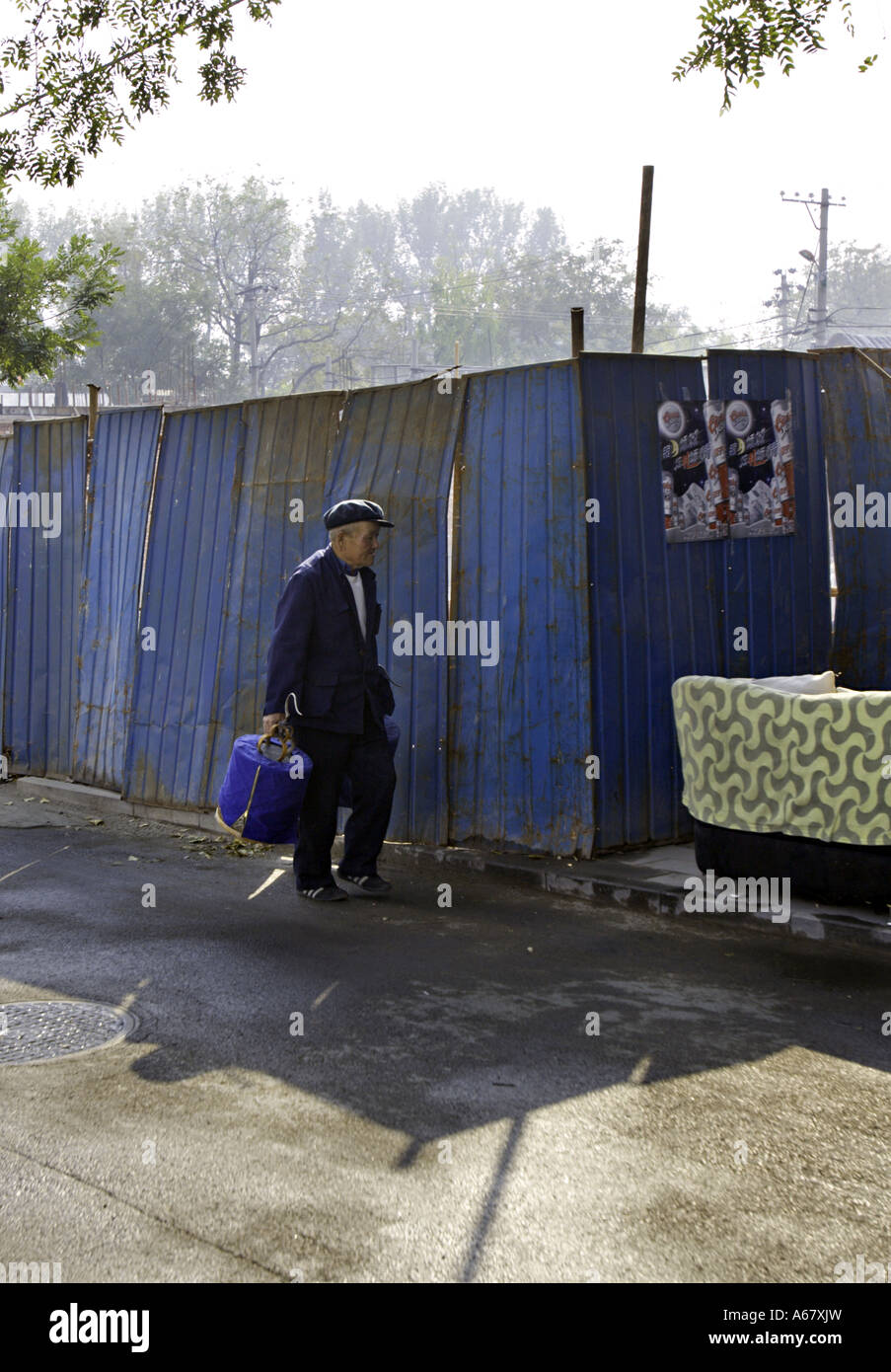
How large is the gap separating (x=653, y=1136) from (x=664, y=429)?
509 cm

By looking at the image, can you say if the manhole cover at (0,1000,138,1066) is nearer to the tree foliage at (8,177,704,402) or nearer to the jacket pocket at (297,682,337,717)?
the jacket pocket at (297,682,337,717)

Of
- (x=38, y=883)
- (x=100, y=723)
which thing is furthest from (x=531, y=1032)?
(x=100, y=723)

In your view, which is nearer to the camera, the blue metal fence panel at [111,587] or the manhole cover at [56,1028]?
the manhole cover at [56,1028]

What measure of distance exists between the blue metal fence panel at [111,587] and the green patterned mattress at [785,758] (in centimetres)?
485

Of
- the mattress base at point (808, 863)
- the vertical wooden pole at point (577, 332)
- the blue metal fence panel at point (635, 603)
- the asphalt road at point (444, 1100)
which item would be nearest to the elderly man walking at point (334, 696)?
the asphalt road at point (444, 1100)

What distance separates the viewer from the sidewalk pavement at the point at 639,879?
6395 millimetres

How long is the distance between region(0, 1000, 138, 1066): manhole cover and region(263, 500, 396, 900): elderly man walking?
2113mm

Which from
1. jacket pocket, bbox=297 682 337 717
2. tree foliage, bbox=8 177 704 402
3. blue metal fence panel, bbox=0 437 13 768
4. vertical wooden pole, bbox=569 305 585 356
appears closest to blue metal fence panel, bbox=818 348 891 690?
vertical wooden pole, bbox=569 305 585 356

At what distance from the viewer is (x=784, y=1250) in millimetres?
3342

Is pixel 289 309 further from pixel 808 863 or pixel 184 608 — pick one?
pixel 808 863

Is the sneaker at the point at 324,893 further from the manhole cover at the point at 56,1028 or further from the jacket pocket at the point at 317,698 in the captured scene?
the manhole cover at the point at 56,1028

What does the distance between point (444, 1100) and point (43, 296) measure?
456 inches

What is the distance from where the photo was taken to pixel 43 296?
542 inches

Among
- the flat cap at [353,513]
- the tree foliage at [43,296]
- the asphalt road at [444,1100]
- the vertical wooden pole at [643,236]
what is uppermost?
the tree foliage at [43,296]
